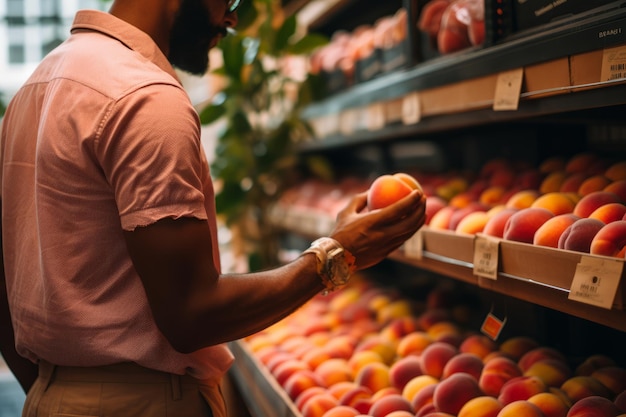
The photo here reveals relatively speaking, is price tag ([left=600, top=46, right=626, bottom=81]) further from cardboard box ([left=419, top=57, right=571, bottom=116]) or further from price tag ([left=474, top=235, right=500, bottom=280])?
price tag ([left=474, top=235, right=500, bottom=280])

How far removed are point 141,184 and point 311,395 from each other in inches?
39.1

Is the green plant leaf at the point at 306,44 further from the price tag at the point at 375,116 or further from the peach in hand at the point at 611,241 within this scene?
the peach in hand at the point at 611,241

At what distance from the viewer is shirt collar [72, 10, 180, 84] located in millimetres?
1205

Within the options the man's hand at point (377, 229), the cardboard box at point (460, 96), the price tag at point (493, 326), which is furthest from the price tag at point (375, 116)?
the man's hand at point (377, 229)

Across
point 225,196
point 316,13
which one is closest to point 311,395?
point 225,196

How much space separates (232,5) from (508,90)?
0.60 m

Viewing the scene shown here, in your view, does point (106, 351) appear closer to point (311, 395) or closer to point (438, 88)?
point (311, 395)

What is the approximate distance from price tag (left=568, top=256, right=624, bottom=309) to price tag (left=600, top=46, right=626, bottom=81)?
0.31m

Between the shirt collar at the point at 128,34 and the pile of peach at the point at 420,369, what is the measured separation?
959 millimetres

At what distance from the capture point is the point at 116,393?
1.18 metres

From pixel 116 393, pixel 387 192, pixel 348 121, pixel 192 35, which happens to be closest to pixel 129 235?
pixel 116 393

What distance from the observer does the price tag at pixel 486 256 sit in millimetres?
1412

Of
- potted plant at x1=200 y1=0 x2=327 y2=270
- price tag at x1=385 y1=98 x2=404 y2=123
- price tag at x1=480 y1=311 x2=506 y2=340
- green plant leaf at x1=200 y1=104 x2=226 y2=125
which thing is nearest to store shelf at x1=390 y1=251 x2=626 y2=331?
price tag at x1=480 y1=311 x2=506 y2=340

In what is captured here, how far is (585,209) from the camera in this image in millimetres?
1416
